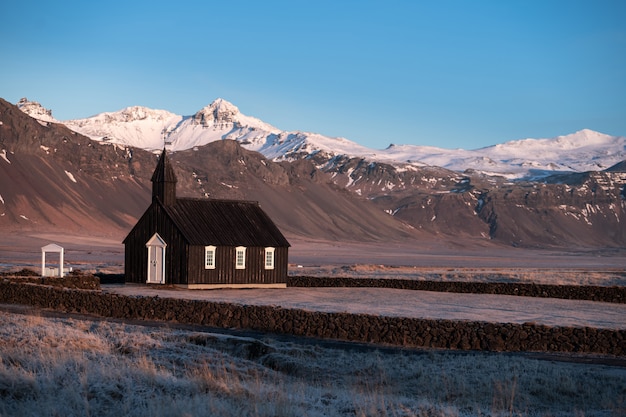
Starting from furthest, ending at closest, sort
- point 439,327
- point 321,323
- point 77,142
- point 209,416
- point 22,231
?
point 77,142 < point 22,231 < point 321,323 < point 439,327 < point 209,416

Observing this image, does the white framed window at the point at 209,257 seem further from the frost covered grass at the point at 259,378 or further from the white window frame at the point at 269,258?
the frost covered grass at the point at 259,378

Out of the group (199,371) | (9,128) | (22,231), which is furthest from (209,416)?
(9,128)

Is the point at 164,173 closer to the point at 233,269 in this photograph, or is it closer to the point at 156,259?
the point at 156,259

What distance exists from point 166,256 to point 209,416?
34327 millimetres

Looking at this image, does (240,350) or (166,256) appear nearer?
(240,350)

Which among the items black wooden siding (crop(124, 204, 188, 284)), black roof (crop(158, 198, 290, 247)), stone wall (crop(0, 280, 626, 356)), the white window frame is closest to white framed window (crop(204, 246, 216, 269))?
black roof (crop(158, 198, 290, 247))

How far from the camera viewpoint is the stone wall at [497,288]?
150 ft

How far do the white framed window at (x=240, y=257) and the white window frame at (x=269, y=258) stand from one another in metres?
1.42

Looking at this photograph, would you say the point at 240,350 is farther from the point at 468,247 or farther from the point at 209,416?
the point at 468,247

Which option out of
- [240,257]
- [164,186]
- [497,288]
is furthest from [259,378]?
[497,288]

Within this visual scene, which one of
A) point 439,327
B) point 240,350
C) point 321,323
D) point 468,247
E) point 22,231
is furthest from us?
point 468,247

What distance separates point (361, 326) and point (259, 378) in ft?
32.9

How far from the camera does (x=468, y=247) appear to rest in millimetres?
198375

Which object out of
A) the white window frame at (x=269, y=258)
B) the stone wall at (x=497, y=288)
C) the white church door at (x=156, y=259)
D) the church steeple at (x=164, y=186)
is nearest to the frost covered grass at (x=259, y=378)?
the white church door at (x=156, y=259)
